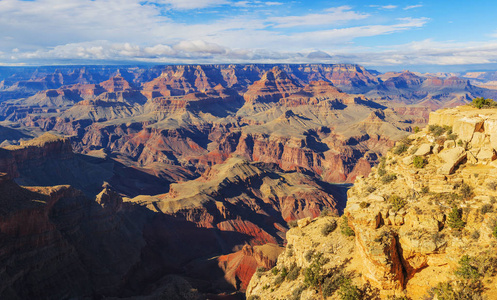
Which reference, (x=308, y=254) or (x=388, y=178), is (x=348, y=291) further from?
(x=388, y=178)

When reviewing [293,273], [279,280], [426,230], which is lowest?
[279,280]

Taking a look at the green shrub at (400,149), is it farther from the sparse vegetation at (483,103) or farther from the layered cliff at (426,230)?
the sparse vegetation at (483,103)

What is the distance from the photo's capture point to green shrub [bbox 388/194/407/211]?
89.5 ft

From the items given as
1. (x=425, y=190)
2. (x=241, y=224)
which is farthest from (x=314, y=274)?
(x=241, y=224)

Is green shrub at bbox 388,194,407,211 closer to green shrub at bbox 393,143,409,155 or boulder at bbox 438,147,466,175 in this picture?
boulder at bbox 438,147,466,175

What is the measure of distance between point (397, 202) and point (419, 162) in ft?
17.2

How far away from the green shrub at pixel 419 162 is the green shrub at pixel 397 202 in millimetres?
4166

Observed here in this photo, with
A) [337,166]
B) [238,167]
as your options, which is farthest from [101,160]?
[337,166]

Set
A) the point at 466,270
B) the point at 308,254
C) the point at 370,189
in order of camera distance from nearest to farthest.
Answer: the point at 466,270
the point at 370,189
the point at 308,254

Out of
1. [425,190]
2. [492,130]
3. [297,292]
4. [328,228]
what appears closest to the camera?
[425,190]

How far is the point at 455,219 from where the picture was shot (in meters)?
24.6

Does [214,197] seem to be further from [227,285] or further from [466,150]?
[466,150]

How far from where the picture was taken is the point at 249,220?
107188mm

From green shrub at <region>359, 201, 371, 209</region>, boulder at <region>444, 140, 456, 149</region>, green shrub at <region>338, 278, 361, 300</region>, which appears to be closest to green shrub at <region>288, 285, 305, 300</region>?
green shrub at <region>338, 278, 361, 300</region>
